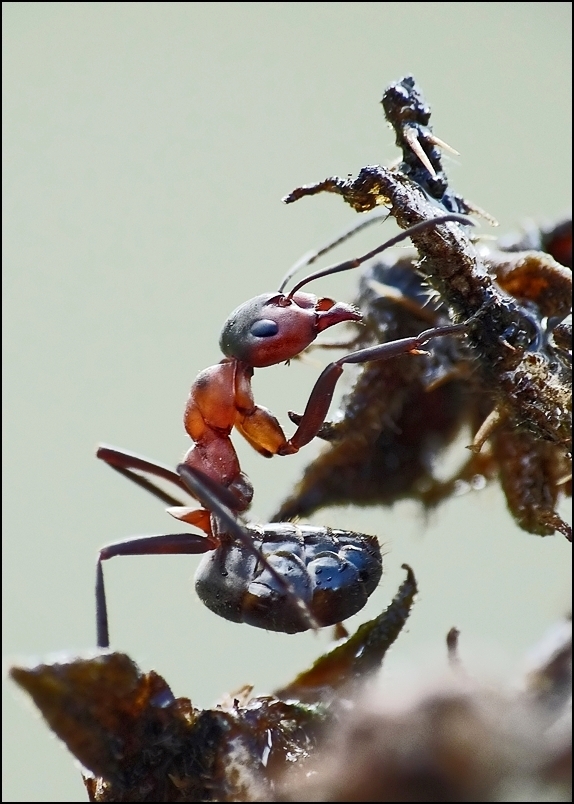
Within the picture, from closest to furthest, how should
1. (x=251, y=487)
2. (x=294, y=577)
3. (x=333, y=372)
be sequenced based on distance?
(x=294, y=577) < (x=333, y=372) < (x=251, y=487)

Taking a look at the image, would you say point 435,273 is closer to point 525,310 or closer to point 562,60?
point 525,310

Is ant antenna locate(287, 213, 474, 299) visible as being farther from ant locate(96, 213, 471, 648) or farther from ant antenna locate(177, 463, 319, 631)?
ant antenna locate(177, 463, 319, 631)

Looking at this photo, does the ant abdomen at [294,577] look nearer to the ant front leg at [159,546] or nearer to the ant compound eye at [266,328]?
the ant front leg at [159,546]

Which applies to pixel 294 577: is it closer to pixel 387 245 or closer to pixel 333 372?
pixel 333 372

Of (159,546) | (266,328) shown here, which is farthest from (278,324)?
(159,546)

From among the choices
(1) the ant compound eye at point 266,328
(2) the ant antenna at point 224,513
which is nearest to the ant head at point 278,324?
(1) the ant compound eye at point 266,328

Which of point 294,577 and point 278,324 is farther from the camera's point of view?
point 278,324

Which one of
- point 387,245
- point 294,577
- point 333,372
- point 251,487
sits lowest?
point 294,577

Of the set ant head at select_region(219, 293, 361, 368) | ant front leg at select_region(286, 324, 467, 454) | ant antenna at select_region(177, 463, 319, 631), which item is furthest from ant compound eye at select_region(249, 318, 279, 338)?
ant antenna at select_region(177, 463, 319, 631)

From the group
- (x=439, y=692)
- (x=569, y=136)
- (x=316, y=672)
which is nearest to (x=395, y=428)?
(x=316, y=672)
